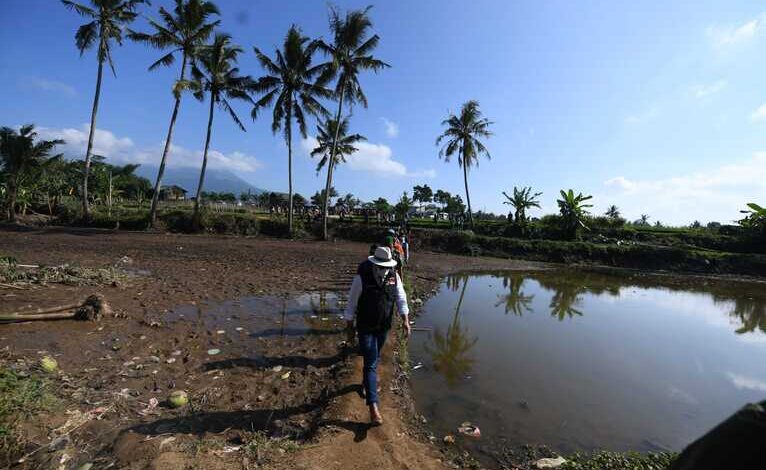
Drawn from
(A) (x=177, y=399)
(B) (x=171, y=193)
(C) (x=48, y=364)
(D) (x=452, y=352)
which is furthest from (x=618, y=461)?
(B) (x=171, y=193)

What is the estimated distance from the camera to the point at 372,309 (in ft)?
13.9

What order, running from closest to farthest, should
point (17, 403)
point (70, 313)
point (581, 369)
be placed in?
point (17, 403), point (70, 313), point (581, 369)

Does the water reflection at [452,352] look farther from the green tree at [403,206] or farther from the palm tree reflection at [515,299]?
the green tree at [403,206]

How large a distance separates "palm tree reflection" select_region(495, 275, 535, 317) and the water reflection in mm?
3159

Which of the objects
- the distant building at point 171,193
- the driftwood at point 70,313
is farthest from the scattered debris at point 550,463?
the distant building at point 171,193

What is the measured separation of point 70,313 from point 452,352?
7028 millimetres

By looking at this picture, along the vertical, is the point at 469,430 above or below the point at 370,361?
below

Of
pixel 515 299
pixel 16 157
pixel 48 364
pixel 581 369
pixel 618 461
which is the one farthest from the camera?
pixel 16 157

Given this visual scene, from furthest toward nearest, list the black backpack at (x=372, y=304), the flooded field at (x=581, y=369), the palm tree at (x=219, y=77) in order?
the palm tree at (x=219, y=77) < the flooded field at (x=581, y=369) < the black backpack at (x=372, y=304)

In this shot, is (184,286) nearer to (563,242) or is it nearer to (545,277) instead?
(545,277)

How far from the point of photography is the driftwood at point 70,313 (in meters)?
5.61

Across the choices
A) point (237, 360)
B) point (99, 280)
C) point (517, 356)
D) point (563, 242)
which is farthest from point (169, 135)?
point (563, 242)

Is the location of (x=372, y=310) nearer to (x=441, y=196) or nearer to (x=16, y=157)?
(x=16, y=157)

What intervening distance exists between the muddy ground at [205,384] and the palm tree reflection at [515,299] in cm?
588
